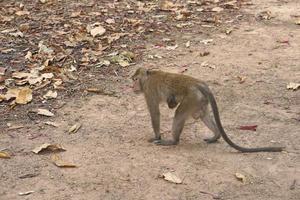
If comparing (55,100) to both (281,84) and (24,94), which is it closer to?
(24,94)

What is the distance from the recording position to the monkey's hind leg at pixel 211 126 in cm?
566

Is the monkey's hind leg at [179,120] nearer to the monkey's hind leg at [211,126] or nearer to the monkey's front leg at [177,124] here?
the monkey's front leg at [177,124]

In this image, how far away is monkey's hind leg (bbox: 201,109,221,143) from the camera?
5.66 m

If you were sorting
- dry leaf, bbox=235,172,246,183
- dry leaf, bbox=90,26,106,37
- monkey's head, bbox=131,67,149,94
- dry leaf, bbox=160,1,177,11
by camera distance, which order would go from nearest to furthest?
dry leaf, bbox=235,172,246,183 < monkey's head, bbox=131,67,149,94 < dry leaf, bbox=90,26,106,37 < dry leaf, bbox=160,1,177,11

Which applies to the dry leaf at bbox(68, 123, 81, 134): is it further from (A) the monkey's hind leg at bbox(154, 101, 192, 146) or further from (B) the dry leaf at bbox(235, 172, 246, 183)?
(B) the dry leaf at bbox(235, 172, 246, 183)

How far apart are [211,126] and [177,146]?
16.1 inches

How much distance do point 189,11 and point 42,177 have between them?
20.2 feet

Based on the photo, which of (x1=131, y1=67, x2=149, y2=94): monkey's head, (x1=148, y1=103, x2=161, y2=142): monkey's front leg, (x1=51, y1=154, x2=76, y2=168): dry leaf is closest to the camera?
(x1=51, y1=154, x2=76, y2=168): dry leaf

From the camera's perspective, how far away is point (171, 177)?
487 centimetres

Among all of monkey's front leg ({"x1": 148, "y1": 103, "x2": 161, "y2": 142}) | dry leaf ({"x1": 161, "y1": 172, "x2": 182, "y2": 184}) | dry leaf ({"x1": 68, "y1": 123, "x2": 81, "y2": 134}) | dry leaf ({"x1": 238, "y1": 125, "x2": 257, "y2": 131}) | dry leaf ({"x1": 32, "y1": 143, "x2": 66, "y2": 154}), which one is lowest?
dry leaf ({"x1": 68, "y1": 123, "x2": 81, "y2": 134})

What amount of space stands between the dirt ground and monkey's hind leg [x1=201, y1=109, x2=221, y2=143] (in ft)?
0.22

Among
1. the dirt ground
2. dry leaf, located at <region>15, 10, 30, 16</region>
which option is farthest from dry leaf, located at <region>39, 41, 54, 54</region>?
dry leaf, located at <region>15, 10, 30, 16</region>

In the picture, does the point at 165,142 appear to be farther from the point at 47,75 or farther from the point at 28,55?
the point at 28,55

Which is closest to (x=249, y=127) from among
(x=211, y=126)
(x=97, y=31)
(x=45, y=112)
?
(x=211, y=126)
